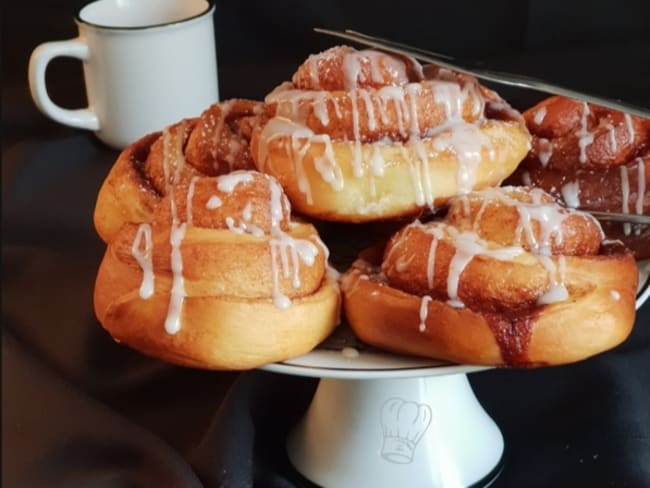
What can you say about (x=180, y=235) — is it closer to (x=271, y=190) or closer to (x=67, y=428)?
(x=271, y=190)

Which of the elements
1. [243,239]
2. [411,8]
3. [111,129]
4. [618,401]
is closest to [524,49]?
[411,8]

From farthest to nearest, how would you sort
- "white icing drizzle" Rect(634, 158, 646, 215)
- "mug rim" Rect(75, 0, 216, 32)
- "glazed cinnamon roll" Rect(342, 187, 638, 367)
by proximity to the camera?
"mug rim" Rect(75, 0, 216, 32) < "white icing drizzle" Rect(634, 158, 646, 215) < "glazed cinnamon roll" Rect(342, 187, 638, 367)

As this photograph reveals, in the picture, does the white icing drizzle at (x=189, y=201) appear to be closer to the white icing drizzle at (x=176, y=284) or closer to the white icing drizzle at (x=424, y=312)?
the white icing drizzle at (x=176, y=284)

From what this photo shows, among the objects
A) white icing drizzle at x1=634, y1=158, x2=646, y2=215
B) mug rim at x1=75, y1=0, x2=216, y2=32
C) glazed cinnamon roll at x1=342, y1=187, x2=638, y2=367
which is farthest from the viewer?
mug rim at x1=75, y1=0, x2=216, y2=32

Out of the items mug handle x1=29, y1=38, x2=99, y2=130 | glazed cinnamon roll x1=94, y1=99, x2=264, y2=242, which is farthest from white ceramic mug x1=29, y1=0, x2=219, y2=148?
glazed cinnamon roll x1=94, y1=99, x2=264, y2=242

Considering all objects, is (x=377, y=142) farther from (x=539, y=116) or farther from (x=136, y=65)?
(x=136, y=65)

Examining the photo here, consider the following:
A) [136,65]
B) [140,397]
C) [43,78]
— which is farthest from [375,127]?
[43,78]

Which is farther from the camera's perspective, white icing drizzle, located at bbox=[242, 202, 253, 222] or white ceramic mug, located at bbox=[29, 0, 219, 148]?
white ceramic mug, located at bbox=[29, 0, 219, 148]

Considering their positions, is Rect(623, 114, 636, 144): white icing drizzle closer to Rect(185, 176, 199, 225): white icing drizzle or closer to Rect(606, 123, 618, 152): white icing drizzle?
Rect(606, 123, 618, 152): white icing drizzle

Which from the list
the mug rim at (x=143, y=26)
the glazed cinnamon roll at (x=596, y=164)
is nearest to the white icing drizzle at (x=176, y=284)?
the glazed cinnamon roll at (x=596, y=164)
